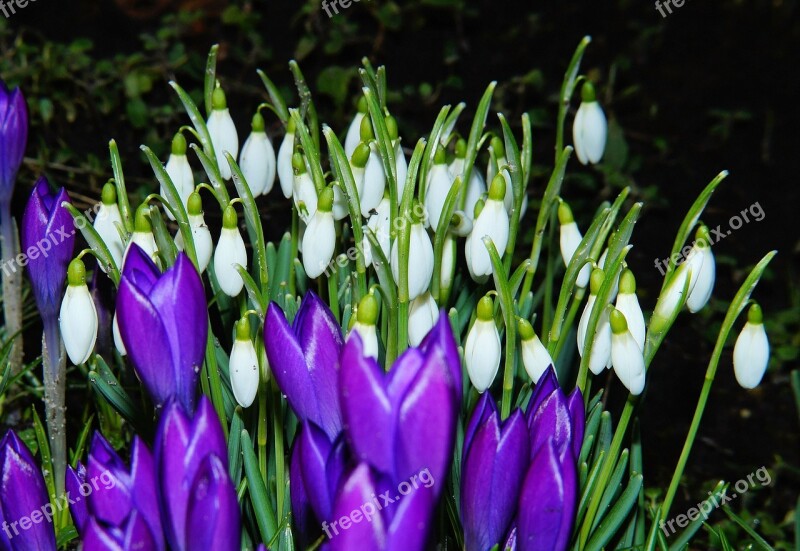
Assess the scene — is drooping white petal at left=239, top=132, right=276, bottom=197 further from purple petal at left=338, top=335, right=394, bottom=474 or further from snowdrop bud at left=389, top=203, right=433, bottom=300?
purple petal at left=338, top=335, right=394, bottom=474

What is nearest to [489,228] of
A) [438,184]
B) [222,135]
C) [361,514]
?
[438,184]

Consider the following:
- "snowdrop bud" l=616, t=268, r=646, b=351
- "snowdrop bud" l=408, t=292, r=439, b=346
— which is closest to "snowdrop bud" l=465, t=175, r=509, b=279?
"snowdrop bud" l=408, t=292, r=439, b=346

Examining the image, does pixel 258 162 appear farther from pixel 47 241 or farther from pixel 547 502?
pixel 547 502

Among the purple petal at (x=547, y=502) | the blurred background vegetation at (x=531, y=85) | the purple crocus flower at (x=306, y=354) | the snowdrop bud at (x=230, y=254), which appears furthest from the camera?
the blurred background vegetation at (x=531, y=85)

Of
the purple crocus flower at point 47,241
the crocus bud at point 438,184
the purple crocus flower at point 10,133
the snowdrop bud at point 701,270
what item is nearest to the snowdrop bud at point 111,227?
the purple crocus flower at point 47,241

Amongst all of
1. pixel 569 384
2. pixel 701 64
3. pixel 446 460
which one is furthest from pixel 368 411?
pixel 701 64

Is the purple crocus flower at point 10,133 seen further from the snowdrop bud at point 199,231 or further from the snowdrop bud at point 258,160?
the snowdrop bud at point 199,231

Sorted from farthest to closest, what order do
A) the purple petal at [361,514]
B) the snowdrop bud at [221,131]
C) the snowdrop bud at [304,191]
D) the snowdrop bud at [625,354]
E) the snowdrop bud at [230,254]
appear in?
the snowdrop bud at [221,131] → the snowdrop bud at [304,191] → the snowdrop bud at [230,254] → the snowdrop bud at [625,354] → the purple petal at [361,514]
